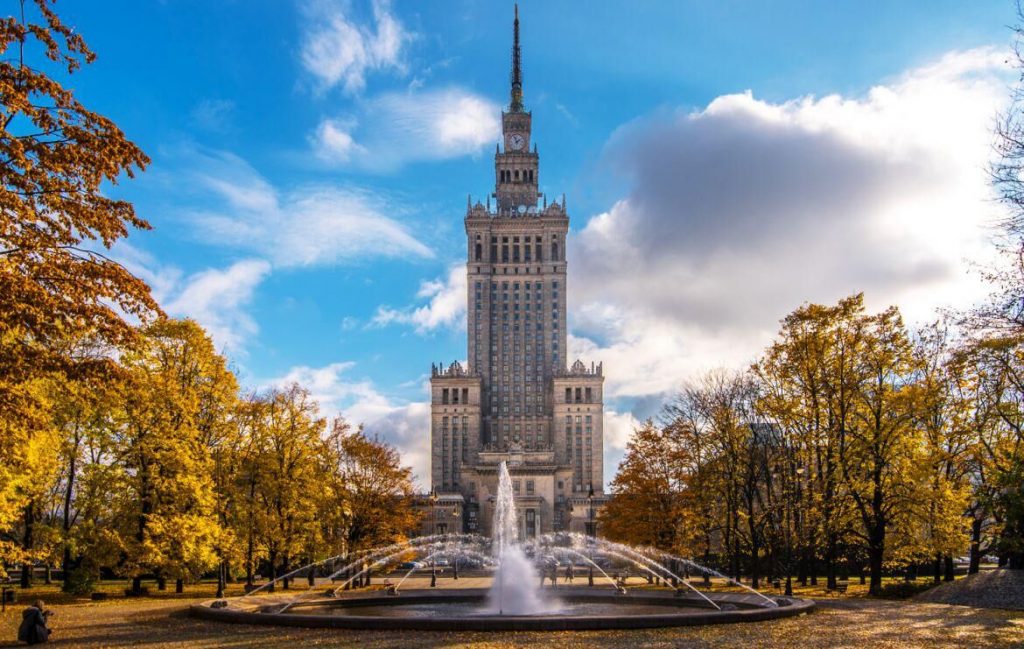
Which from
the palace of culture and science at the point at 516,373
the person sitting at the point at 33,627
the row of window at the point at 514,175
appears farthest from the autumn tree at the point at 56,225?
the row of window at the point at 514,175

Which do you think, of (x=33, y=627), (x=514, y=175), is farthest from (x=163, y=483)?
(x=514, y=175)

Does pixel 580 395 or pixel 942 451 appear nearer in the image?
pixel 942 451

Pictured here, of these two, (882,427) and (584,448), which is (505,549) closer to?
(882,427)

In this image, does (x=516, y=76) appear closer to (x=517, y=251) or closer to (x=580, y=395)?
(x=517, y=251)

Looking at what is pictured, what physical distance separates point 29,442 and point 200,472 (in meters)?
10.8

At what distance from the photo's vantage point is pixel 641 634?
2436cm

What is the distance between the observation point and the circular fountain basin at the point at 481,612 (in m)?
25.2

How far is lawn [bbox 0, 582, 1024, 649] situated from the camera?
22.7m

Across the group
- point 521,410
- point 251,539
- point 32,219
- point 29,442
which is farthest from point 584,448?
point 32,219

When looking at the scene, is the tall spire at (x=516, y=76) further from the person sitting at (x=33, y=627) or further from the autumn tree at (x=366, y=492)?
the person sitting at (x=33, y=627)

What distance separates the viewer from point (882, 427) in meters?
39.7

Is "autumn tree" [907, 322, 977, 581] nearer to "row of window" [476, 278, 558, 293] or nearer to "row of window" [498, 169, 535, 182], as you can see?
"row of window" [476, 278, 558, 293]

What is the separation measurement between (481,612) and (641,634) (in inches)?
347

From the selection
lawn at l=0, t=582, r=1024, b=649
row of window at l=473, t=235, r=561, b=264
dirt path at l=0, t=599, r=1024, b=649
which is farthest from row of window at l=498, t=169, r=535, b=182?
dirt path at l=0, t=599, r=1024, b=649
